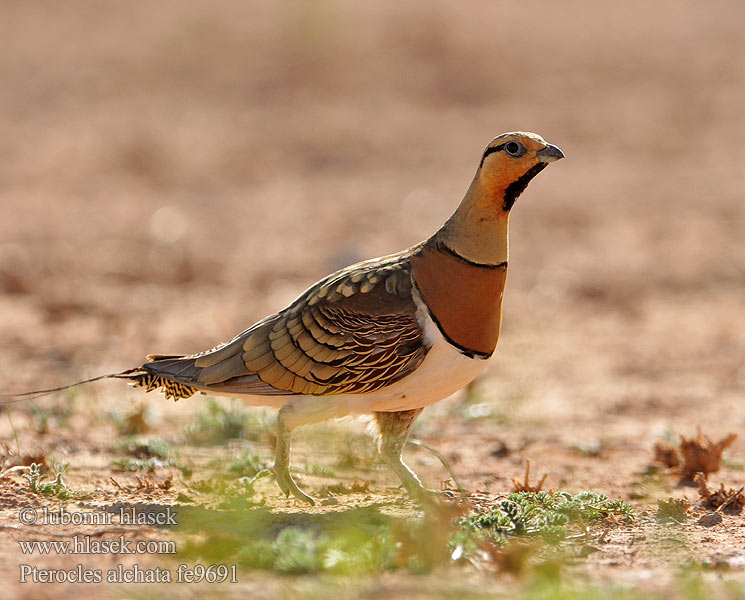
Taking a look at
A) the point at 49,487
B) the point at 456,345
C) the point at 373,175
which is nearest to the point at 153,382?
the point at 49,487

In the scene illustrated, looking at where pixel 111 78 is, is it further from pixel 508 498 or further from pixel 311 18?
pixel 508 498

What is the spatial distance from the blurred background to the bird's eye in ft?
8.79

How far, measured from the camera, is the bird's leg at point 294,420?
475 cm

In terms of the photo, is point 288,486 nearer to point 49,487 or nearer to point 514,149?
point 49,487

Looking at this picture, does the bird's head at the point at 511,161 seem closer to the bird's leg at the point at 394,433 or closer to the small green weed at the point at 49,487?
the bird's leg at the point at 394,433

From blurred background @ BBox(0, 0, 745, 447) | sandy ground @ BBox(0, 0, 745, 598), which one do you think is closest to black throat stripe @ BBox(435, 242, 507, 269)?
sandy ground @ BBox(0, 0, 745, 598)

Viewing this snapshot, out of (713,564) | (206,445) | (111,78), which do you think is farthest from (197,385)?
(111,78)

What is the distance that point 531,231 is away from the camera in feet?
40.7

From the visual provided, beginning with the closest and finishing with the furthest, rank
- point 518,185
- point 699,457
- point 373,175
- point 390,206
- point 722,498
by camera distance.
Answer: point 518,185, point 722,498, point 699,457, point 390,206, point 373,175

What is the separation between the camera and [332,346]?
4.72m

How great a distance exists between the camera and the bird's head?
4652 mm

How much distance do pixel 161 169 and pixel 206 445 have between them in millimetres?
9262
